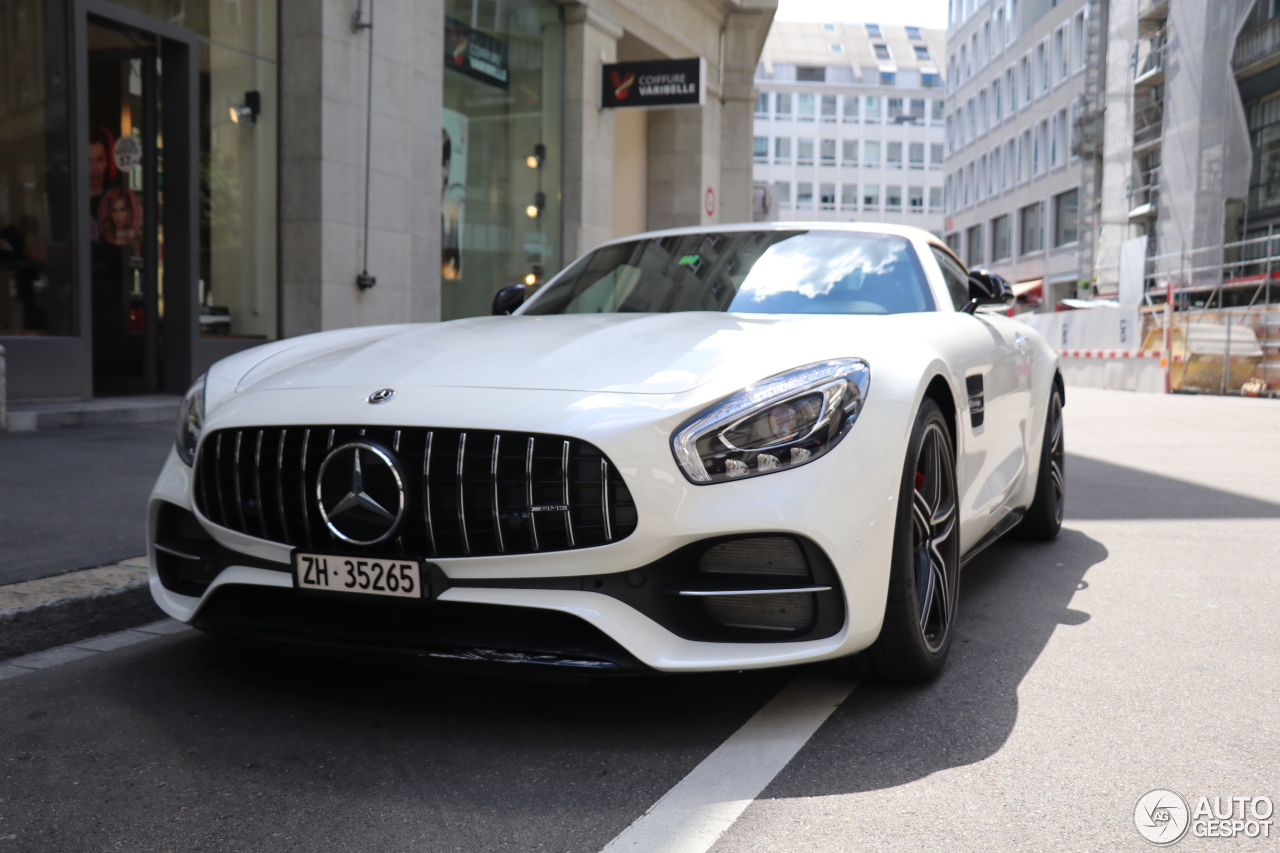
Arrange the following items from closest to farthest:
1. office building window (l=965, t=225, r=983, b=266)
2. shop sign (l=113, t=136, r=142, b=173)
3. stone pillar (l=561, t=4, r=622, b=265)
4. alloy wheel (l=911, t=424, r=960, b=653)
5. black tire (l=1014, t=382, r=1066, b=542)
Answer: alloy wheel (l=911, t=424, r=960, b=653) < black tire (l=1014, t=382, r=1066, b=542) < shop sign (l=113, t=136, r=142, b=173) < stone pillar (l=561, t=4, r=622, b=265) < office building window (l=965, t=225, r=983, b=266)

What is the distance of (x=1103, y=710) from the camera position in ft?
9.89

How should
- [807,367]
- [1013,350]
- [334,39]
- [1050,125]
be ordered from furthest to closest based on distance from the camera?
[1050,125], [334,39], [1013,350], [807,367]

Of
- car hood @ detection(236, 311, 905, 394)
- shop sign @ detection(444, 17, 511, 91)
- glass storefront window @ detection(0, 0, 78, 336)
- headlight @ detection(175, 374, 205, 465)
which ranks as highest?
shop sign @ detection(444, 17, 511, 91)

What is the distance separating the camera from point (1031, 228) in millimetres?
52469

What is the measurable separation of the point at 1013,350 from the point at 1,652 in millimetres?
3520

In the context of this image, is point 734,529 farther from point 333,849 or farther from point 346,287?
point 346,287

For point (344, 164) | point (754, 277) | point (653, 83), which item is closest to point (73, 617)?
point (754, 277)

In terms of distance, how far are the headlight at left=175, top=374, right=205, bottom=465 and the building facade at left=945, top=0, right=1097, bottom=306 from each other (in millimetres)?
41026

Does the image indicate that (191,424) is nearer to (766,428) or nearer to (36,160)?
(766,428)

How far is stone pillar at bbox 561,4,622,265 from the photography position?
1614 centimetres

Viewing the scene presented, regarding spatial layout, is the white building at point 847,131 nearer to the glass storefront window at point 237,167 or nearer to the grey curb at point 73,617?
the glass storefront window at point 237,167

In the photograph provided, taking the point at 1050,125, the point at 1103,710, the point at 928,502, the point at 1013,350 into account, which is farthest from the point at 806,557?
the point at 1050,125

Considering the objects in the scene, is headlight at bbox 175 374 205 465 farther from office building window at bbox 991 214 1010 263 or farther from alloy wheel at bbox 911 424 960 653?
office building window at bbox 991 214 1010 263

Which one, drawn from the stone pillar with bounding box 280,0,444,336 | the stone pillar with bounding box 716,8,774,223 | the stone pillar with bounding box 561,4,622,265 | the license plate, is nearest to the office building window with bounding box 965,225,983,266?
the stone pillar with bounding box 716,8,774,223
